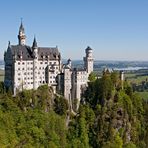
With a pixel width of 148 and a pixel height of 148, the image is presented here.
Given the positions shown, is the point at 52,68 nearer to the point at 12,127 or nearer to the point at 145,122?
the point at 12,127

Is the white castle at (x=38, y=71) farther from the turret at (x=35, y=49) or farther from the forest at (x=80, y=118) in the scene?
the forest at (x=80, y=118)

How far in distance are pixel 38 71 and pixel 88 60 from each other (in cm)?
2172

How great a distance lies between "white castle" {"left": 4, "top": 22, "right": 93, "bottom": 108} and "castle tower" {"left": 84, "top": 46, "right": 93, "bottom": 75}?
2.69m

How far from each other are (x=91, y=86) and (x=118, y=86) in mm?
11398

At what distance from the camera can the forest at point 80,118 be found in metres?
102

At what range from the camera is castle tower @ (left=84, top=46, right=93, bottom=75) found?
419 feet

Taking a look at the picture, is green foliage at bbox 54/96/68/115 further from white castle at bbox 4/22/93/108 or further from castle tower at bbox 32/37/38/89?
castle tower at bbox 32/37/38/89

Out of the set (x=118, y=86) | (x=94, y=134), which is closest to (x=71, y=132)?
(x=94, y=134)

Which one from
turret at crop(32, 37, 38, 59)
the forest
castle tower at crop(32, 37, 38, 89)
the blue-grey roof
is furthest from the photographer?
turret at crop(32, 37, 38, 59)

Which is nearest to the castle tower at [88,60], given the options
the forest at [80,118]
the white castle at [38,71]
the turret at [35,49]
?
the white castle at [38,71]

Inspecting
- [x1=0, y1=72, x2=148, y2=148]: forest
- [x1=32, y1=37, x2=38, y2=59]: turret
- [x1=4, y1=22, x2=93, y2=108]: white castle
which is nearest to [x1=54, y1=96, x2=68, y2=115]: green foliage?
[x1=0, y1=72, x2=148, y2=148]: forest

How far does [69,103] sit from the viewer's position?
118 meters

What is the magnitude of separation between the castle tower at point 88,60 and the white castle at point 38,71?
106 inches

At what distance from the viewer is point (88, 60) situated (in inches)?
5084
